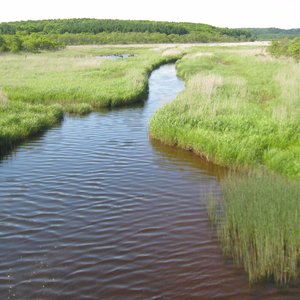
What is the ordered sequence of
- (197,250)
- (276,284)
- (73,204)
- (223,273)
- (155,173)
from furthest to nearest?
1. (155,173)
2. (73,204)
3. (197,250)
4. (223,273)
5. (276,284)

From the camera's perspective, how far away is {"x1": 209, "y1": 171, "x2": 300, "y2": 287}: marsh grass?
755 centimetres


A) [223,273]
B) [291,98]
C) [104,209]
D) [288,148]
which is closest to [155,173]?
[104,209]

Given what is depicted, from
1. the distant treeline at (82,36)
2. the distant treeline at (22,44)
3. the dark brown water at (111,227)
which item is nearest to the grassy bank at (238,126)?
the dark brown water at (111,227)

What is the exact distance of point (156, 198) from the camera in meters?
11.8

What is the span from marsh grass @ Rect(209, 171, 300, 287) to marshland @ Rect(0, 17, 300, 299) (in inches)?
1.1

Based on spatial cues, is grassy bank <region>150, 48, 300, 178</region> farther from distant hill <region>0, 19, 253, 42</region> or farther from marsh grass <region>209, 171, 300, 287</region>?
distant hill <region>0, 19, 253, 42</region>

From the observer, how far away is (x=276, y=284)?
7.38 meters

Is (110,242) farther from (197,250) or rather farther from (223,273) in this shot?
(223,273)

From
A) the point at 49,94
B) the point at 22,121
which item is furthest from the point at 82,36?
the point at 22,121

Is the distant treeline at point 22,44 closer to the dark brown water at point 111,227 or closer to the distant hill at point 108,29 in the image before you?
the dark brown water at point 111,227

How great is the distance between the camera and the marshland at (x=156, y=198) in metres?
7.71

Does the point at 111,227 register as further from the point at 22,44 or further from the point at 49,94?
the point at 22,44

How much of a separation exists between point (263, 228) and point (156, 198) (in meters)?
4.13

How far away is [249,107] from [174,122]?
4.26 meters
